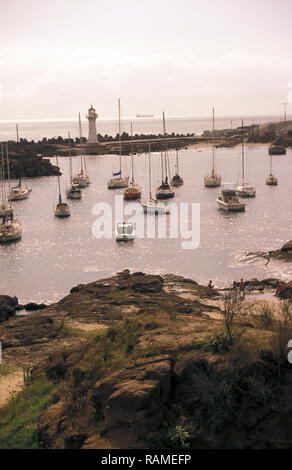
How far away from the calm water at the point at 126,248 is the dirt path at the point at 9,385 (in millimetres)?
12583

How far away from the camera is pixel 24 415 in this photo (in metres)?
14.5

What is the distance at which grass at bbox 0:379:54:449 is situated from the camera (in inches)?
513

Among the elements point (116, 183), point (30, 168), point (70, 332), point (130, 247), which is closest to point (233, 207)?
point (130, 247)

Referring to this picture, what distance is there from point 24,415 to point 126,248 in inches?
1121

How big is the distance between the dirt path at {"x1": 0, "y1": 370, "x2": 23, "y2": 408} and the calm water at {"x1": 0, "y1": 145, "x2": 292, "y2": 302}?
41.3ft

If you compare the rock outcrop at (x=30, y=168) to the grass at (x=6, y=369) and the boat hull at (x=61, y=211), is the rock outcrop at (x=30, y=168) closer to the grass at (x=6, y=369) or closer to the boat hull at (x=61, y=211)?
the boat hull at (x=61, y=211)

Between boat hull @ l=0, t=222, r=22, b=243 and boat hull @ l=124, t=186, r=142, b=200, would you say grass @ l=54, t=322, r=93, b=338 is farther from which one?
boat hull @ l=124, t=186, r=142, b=200

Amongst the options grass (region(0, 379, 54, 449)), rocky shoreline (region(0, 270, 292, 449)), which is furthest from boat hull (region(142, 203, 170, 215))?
grass (region(0, 379, 54, 449))

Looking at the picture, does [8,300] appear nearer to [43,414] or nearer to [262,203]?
[43,414]

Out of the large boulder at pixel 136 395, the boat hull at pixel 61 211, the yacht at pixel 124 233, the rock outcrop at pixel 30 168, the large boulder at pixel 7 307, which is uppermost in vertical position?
the rock outcrop at pixel 30 168

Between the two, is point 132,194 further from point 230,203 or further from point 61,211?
point 230,203

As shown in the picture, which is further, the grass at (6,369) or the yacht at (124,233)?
the yacht at (124,233)

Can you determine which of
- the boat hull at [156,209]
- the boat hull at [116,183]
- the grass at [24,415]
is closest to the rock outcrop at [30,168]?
the boat hull at [116,183]

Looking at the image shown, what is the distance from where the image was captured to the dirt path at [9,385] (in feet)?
56.9
